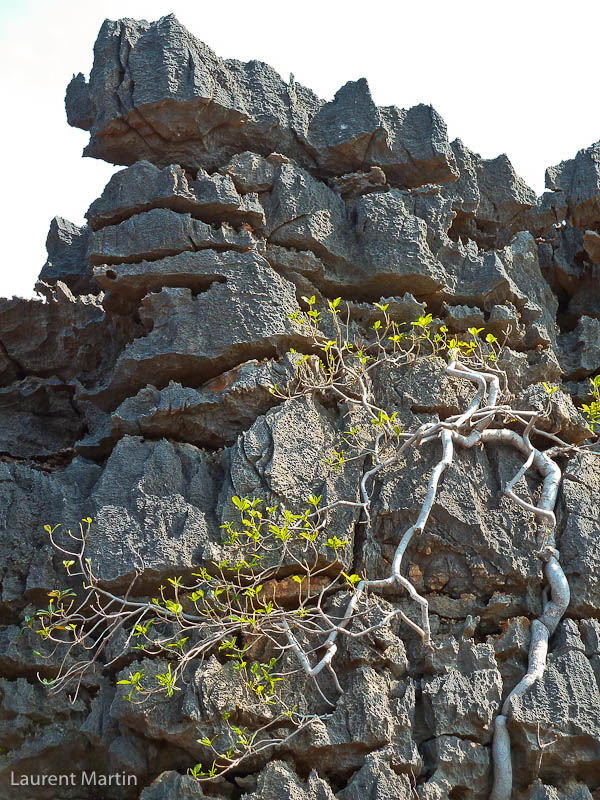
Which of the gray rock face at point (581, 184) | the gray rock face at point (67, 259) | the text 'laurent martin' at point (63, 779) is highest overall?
the gray rock face at point (581, 184)

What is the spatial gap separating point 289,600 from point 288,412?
139 centimetres

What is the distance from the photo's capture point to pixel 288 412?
6.65m

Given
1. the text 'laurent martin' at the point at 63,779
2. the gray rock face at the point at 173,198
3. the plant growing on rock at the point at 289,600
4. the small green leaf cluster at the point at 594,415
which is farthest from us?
the gray rock face at the point at 173,198

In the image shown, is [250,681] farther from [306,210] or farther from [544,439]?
[306,210]

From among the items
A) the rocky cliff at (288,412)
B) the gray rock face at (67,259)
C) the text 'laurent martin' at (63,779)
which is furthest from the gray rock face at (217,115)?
the text 'laurent martin' at (63,779)

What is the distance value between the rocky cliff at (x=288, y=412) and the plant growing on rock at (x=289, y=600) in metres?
0.07

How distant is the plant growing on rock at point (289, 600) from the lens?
5.71 meters

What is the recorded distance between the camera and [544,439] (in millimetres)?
7133

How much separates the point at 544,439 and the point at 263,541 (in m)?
2.53

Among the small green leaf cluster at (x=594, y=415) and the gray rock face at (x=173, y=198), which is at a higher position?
the gray rock face at (x=173, y=198)

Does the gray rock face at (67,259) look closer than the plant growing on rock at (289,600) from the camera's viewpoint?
No

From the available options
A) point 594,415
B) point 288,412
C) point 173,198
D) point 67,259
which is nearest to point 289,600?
point 288,412

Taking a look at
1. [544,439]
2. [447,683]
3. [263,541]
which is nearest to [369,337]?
[544,439]

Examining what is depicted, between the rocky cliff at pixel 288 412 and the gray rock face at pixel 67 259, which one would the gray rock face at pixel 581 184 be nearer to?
the rocky cliff at pixel 288 412
